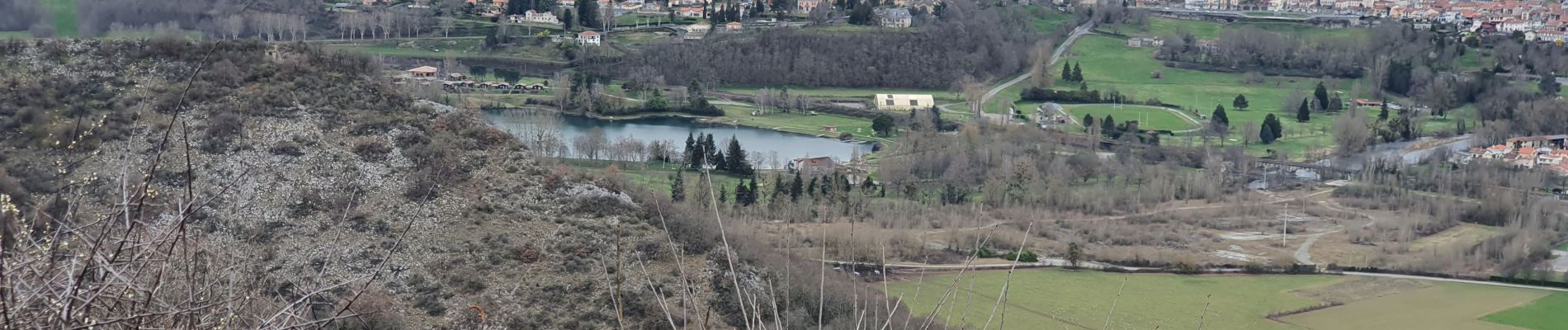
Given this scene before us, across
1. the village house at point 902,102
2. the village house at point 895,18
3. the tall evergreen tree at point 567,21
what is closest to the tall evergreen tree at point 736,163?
the village house at point 902,102

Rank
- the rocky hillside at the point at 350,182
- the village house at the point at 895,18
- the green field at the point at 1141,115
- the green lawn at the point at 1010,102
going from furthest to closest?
the village house at the point at 895,18 < the green lawn at the point at 1010,102 < the green field at the point at 1141,115 < the rocky hillside at the point at 350,182

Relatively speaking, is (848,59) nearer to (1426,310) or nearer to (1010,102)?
(1010,102)

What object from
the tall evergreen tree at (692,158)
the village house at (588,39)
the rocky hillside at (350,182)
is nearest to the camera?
the rocky hillside at (350,182)

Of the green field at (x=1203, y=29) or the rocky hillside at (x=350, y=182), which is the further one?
the green field at (x=1203, y=29)

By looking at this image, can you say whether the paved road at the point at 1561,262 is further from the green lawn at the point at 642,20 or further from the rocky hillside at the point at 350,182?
the green lawn at the point at 642,20

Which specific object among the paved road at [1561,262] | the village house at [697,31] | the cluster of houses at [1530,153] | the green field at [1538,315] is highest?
the village house at [697,31]

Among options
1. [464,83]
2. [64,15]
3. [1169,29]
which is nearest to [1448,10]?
[1169,29]

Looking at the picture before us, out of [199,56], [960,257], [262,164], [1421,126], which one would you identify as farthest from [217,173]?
[1421,126]

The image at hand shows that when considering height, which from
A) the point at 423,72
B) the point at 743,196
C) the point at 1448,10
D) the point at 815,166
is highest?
the point at 1448,10
